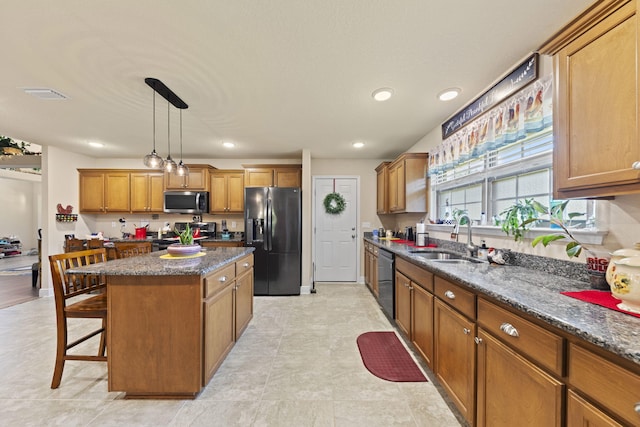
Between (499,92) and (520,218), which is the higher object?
(499,92)

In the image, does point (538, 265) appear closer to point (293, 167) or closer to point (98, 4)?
point (98, 4)

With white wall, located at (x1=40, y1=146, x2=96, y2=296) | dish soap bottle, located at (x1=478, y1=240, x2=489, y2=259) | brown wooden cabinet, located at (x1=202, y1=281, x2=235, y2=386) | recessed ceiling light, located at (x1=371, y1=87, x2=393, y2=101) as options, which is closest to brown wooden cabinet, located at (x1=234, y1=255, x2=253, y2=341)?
brown wooden cabinet, located at (x1=202, y1=281, x2=235, y2=386)

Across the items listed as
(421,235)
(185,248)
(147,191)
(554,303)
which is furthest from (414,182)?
(147,191)

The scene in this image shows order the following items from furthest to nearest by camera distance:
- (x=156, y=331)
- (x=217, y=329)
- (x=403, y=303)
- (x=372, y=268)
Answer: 1. (x=372, y=268)
2. (x=403, y=303)
3. (x=217, y=329)
4. (x=156, y=331)

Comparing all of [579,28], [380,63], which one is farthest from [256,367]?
[579,28]

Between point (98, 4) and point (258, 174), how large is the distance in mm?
3251

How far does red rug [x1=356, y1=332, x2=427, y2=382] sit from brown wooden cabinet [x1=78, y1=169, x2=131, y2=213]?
4.83 metres

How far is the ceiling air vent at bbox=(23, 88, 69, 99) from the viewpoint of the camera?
235cm

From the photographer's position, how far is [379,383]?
1926mm

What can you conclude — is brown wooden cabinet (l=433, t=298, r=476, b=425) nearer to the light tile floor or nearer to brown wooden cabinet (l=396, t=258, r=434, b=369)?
brown wooden cabinet (l=396, t=258, r=434, b=369)

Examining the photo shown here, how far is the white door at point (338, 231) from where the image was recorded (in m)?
4.98

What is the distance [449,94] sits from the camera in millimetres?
2408

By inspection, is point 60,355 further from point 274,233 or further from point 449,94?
point 449,94

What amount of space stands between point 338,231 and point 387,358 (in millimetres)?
2892
